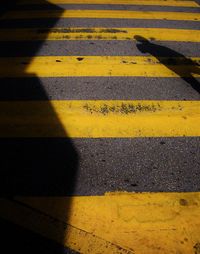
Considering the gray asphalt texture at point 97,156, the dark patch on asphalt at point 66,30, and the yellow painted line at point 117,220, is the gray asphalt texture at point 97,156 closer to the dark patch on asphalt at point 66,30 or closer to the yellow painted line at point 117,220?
Answer: the yellow painted line at point 117,220

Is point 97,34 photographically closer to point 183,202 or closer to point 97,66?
point 97,66

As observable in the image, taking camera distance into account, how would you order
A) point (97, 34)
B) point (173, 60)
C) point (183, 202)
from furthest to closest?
1. point (97, 34)
2. point (173, 60)
3. point (183, 202)

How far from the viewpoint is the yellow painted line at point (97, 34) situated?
630 centimetres

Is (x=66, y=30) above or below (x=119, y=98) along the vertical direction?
above

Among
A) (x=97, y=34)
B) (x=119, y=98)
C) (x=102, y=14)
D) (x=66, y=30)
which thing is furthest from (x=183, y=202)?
(x=102, y=14)

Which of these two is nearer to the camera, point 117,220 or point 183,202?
point 117,220

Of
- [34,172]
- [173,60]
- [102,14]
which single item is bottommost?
[34,172]

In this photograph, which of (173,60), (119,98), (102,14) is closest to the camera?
(119,98)

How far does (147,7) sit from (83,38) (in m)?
2.61

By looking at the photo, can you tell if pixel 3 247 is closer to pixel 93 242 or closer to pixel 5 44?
pixel 93 242

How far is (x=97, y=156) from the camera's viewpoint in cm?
358

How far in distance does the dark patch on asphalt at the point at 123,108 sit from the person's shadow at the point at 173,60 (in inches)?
34.2

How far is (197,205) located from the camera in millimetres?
3039

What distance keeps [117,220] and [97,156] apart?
0.86m
